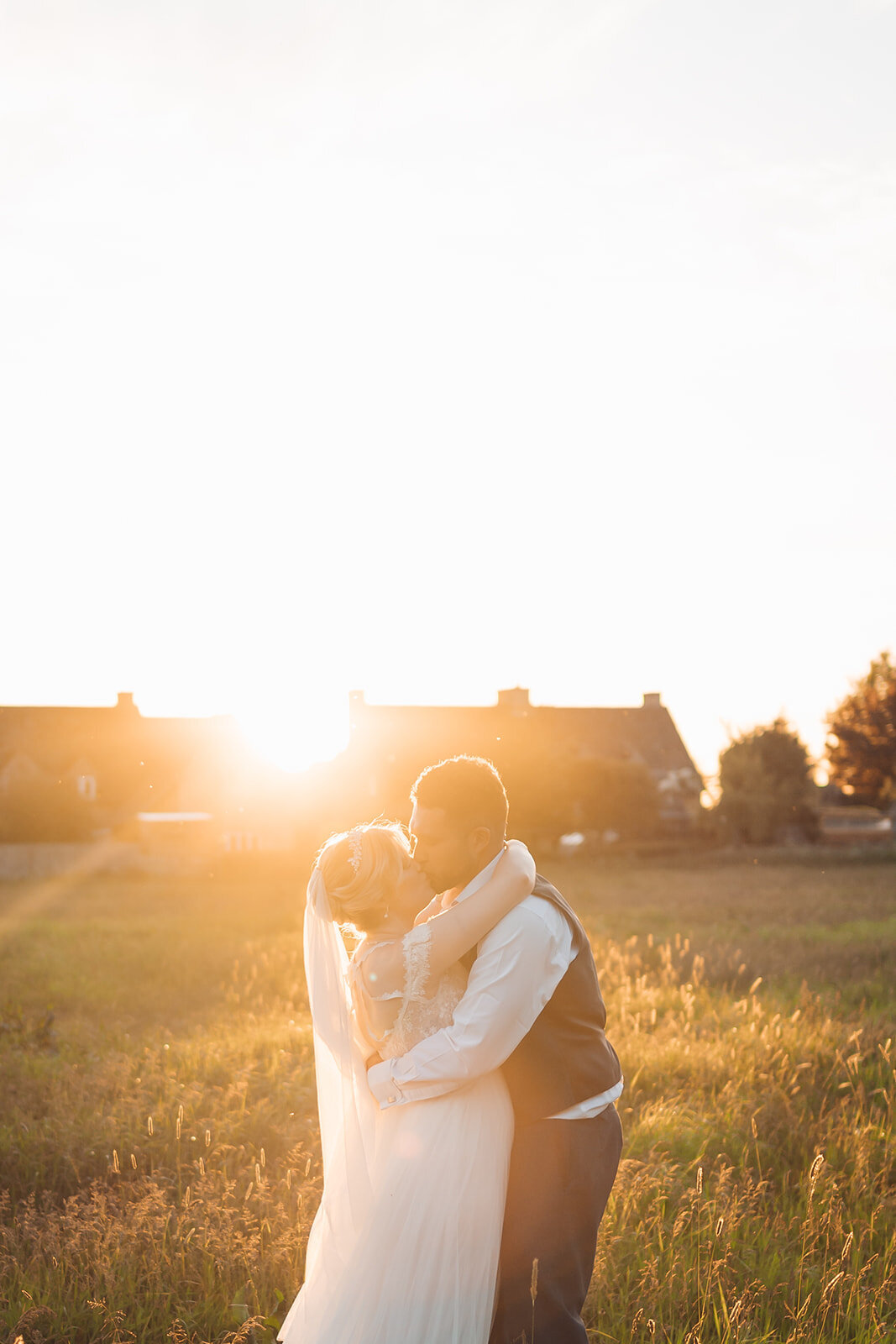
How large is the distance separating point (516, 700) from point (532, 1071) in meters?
53.2

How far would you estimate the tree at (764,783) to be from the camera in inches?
1652

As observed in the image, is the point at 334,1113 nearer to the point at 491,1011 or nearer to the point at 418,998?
the point at 418,998

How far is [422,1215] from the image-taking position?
3.02 metres

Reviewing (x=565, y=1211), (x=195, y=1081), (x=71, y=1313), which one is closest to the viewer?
(x=565, y=1211)

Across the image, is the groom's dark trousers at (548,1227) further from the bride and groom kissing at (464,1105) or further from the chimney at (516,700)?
the chimney at (516,700)

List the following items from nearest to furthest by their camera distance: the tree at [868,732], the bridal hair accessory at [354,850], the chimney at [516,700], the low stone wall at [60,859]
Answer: the bridal hair accessory at [354,850] < the low stone wall at [60,859] < the tree at [868,732] < the chimney at [516,700]

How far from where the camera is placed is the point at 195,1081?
713 centimetres

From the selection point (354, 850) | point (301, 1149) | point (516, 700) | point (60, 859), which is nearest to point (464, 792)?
point (354, 850)

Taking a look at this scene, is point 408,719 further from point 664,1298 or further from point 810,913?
point 664,1298

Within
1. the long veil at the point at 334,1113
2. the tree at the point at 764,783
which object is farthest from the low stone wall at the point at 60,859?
the long veil at the point at 334,1113

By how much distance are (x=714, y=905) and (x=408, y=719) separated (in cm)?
3621

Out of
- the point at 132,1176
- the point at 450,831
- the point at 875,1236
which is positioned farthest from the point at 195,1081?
the point at 450,831

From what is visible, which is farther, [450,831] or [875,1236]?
[875,1236]

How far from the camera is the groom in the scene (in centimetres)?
299
